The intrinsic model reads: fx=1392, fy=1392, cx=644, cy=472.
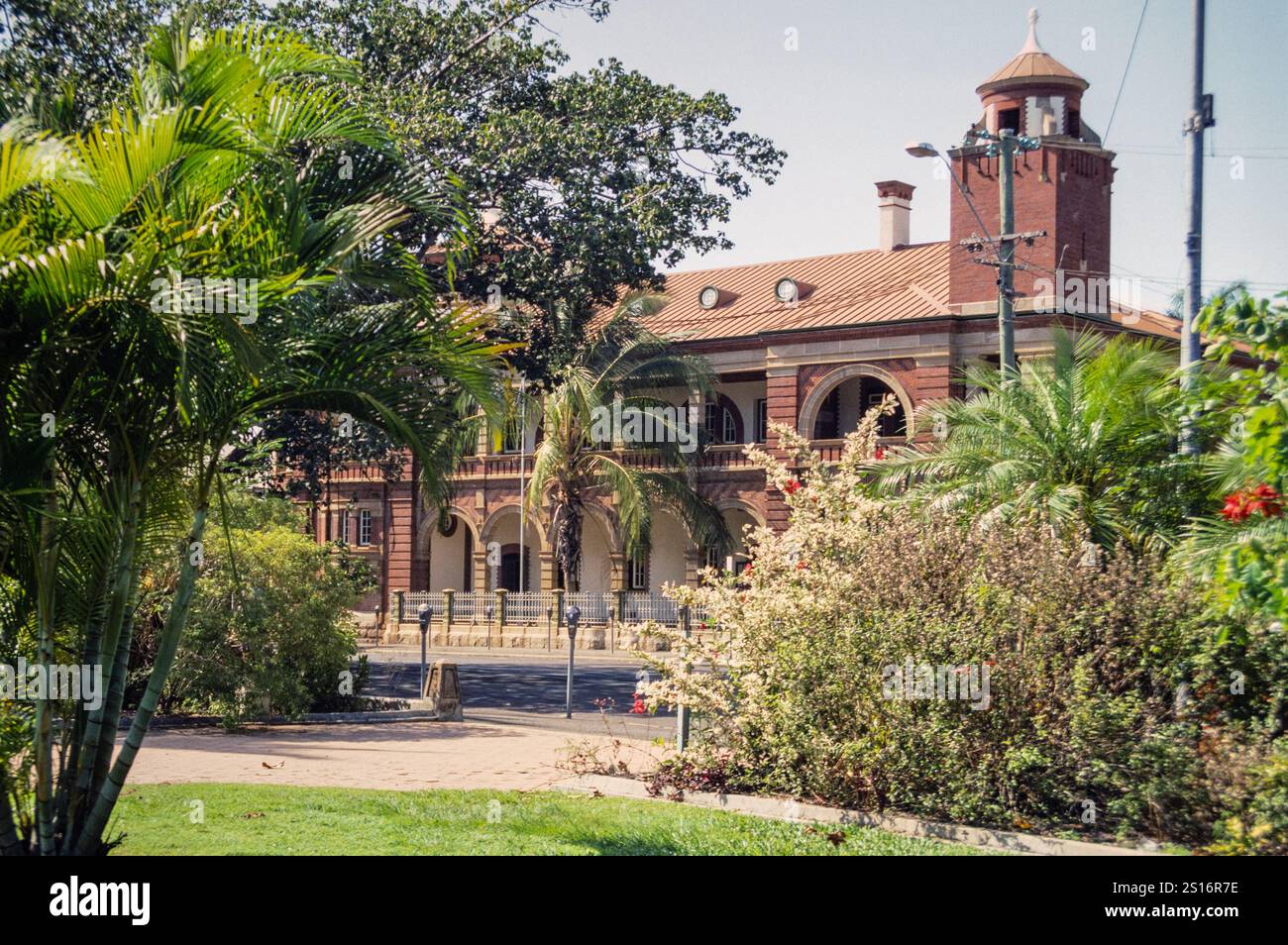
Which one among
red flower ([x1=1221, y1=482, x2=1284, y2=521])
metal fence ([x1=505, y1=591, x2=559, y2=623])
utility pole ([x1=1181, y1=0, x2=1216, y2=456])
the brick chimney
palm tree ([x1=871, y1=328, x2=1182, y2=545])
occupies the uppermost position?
the brick chimney

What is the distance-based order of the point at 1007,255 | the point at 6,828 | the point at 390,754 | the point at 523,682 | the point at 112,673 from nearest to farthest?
the point at 6,828 < the point at 112,673 < the point at 390,754 < the point at 1007,255 < the point at 523,682

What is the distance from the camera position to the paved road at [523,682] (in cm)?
2033

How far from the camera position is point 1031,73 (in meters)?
35.2

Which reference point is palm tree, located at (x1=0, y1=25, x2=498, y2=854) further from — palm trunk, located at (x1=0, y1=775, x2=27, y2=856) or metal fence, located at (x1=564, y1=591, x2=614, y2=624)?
metal fence, located at (x1=564, y1=591, x2=614, y2=624)

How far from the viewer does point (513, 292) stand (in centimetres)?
2244

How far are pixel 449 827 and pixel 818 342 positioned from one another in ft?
102

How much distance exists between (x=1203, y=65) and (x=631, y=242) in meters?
11.2

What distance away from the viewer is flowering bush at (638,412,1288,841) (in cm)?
847

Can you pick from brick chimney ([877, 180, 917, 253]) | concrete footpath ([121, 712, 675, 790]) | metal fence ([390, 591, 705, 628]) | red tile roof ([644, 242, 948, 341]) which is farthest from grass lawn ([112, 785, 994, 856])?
brick chimney ([877, 180, 917, 253])

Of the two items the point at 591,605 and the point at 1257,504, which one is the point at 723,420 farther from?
the point at 1257,504

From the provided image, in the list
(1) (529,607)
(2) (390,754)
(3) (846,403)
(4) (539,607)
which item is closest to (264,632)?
(2) (390,754)

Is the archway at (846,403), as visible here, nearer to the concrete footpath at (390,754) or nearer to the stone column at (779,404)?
the stone column at (779,404)

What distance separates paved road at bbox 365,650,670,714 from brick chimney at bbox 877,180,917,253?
715 inches
